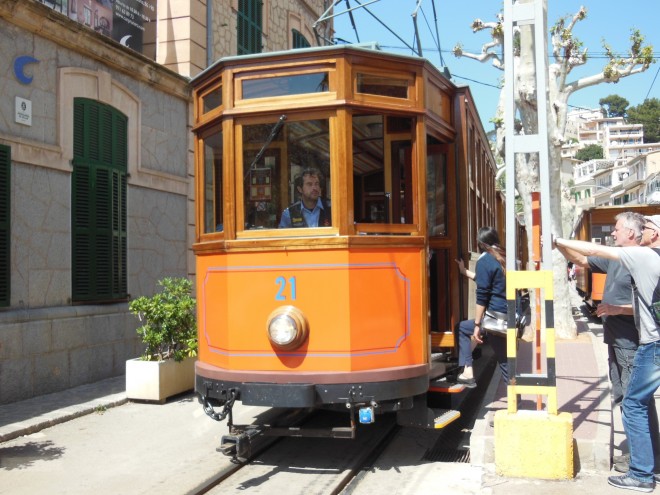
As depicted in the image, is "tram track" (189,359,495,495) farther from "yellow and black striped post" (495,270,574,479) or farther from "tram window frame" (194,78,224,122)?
"tram window frame" (194,78,224,122)

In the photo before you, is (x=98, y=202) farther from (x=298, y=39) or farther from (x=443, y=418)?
(x=298, y=39)

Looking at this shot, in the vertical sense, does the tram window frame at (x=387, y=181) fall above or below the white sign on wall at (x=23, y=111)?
below

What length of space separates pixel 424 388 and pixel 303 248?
136 centimetres

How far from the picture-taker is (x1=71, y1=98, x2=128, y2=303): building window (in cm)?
871

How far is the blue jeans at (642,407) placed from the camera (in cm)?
443

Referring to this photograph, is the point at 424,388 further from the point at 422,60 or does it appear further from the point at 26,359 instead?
the point at 26,359

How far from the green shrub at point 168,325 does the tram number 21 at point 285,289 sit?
3208 millimetres

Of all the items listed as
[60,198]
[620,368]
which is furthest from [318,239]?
[60,198]

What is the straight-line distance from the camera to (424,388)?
5.18 m

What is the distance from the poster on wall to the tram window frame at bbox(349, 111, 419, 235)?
5153 mm

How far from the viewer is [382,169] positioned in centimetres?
557

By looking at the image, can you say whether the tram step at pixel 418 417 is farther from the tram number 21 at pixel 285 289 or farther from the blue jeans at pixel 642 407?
the blue jeans at pixel 642 407

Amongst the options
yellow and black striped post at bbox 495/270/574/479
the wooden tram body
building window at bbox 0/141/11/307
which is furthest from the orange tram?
the wooden tram body

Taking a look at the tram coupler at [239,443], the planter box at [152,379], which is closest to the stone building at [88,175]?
the planter box at [152,379]
